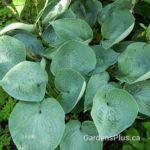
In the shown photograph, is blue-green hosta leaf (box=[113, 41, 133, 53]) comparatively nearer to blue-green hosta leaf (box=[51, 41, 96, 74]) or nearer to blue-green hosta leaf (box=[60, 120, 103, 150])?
blue-green hosta leaf (box=[51, 41, 96, 74])

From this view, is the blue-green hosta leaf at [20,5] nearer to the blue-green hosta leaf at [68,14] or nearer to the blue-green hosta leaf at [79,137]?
the blue-green hosta leaf at [68,14]

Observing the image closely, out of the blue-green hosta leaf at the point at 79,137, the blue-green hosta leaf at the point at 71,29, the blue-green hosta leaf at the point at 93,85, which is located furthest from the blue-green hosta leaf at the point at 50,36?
the blue-green hosta leaf at the point at 79,137

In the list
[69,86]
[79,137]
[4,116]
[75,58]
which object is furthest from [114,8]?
[4,116]

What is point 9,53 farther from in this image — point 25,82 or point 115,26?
point 115,26

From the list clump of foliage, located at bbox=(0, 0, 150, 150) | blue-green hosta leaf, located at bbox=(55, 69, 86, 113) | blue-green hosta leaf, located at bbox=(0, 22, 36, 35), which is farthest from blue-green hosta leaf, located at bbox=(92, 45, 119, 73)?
blue-green hosta leaf, located at bbox=(0, 22, 36, 35)

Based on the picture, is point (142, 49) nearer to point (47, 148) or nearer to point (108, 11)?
point (108, 11)

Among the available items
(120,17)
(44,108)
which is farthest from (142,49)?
(44,108)
